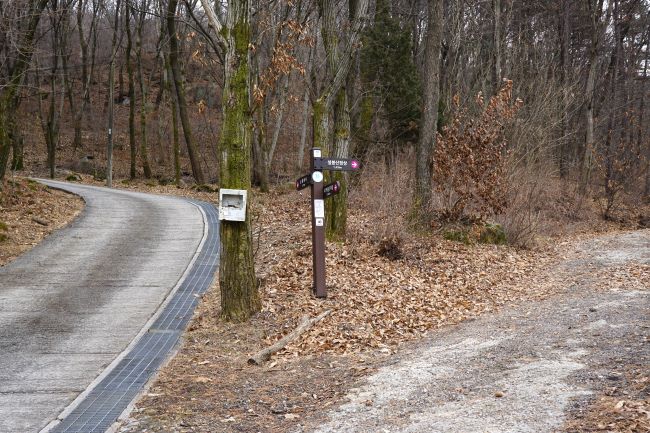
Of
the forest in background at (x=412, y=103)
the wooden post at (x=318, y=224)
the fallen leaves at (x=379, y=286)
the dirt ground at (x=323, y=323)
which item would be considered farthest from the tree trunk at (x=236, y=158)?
the wooden post at (x=318, y=224)

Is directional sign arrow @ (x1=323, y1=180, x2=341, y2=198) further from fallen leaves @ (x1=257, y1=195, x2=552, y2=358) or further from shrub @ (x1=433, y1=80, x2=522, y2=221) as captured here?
shrub @ (x1=433, y1=80, x2=522, y2=221)

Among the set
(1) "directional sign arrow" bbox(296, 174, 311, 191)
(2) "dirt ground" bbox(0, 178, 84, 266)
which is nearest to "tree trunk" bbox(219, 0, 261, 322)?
(1) "directional sign arrow" bbox(296, 174, 311, 191)

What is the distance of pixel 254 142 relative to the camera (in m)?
25.7

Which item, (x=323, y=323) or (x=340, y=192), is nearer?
(x=323, y=323)

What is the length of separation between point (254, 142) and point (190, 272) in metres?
13.5

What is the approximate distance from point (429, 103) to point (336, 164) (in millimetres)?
6276

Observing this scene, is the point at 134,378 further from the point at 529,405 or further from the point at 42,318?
the point at 529,405

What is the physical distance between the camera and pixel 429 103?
15977 millimetres

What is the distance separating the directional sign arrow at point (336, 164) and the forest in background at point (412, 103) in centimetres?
140

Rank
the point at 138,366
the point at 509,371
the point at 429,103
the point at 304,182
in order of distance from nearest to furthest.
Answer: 1. the point at 509,371
2. the point at 138,366
3. the point at 304,182
4. the point at 429,103

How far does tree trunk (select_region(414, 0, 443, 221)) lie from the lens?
15.8 metres

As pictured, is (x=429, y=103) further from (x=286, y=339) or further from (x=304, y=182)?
(x=286, y=339)

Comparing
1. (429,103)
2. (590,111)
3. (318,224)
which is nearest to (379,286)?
(318,224)

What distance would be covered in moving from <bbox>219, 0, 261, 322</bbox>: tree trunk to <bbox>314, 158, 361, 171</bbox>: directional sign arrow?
138 centimetres
